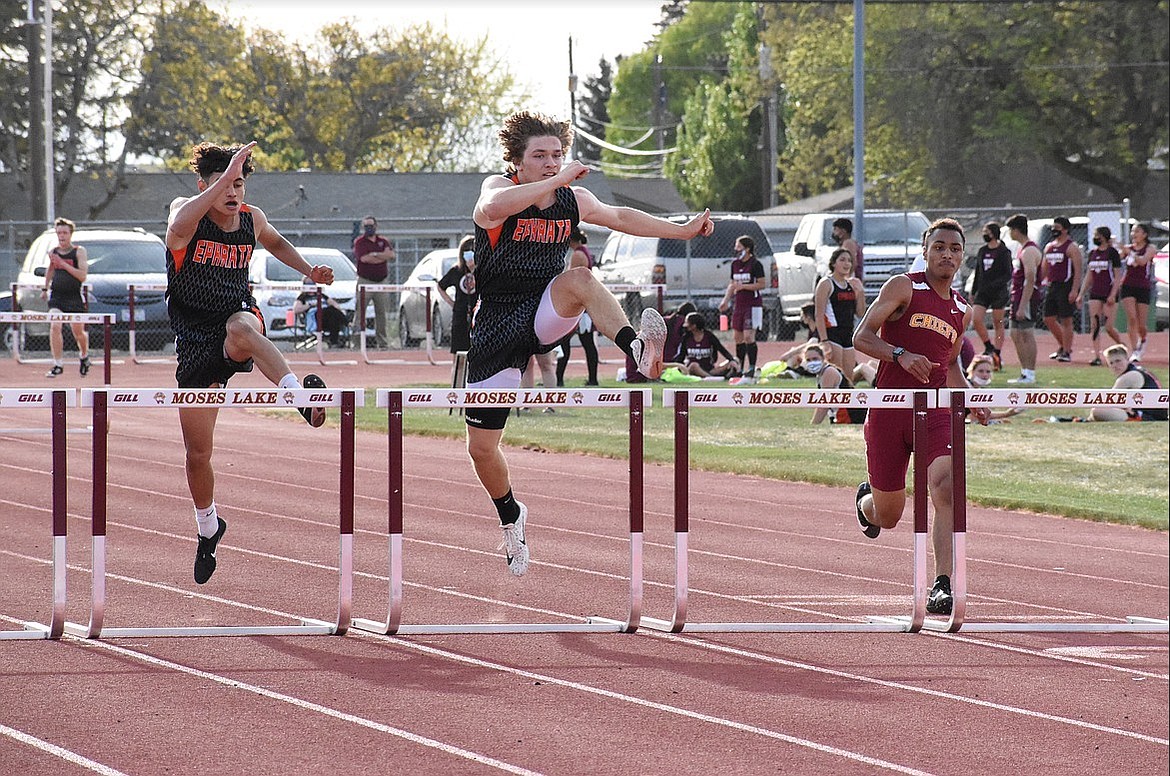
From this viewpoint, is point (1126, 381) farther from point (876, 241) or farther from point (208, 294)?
point (876, 241)

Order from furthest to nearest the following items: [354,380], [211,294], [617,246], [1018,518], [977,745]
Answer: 1. [617,246]
2. [354,380]
3. [1018,518]
4. [211,294]
5. [977,745]

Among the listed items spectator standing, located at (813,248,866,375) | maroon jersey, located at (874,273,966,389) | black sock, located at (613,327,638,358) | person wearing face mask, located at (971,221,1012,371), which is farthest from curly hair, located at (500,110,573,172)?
person wearing face mask, located at (971,221,1012,371)

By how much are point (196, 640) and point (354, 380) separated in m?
13.3

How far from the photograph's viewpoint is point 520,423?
17.0 meters

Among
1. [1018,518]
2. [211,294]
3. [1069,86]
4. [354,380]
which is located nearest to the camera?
[211,294]

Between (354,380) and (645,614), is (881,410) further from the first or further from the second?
(354,380)

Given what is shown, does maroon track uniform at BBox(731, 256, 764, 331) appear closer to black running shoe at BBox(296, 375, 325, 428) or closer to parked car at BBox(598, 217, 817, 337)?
parked car at BBox(598, 217, 817, 337)

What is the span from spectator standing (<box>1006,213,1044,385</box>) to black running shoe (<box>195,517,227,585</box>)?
13.3 metres

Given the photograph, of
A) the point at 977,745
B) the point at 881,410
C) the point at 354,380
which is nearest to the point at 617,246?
the point at 354,380

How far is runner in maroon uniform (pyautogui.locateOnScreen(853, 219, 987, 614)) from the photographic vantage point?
7680 mm

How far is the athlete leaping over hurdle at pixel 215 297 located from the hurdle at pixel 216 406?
0.44 feet

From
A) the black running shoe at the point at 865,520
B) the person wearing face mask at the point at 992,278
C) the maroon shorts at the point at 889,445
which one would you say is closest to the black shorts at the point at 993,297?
the person wearing face mask at the point at 992,278

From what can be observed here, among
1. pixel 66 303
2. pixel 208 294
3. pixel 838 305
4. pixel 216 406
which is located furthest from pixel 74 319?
pixel 216 406

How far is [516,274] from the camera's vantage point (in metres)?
6.86
